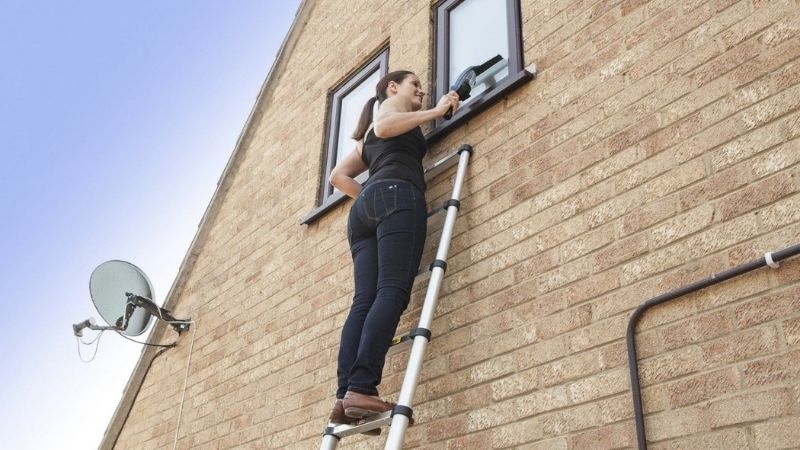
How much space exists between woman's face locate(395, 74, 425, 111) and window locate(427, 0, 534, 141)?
0.47 ft

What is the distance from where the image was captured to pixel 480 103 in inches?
131

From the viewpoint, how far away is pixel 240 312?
4.42 m

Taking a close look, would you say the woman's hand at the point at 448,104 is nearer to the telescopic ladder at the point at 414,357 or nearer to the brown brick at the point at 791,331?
the telescopic ladder at the point at 414,357

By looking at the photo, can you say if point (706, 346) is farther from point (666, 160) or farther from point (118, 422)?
point (118, 422)

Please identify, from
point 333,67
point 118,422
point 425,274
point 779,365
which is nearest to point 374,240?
point 425,274

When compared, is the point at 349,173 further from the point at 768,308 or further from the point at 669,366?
the point at 768,308

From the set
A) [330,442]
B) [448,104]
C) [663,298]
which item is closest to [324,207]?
[448,104]

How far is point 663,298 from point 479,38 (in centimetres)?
218

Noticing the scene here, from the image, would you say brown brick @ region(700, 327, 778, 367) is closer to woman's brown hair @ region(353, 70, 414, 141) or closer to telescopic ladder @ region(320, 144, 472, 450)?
telescopic ladder @ region(320, 144, 472, 450)

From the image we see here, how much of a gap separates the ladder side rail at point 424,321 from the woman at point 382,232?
86 millimetres

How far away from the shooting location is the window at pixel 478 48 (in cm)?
339

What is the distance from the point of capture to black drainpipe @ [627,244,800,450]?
199 cm

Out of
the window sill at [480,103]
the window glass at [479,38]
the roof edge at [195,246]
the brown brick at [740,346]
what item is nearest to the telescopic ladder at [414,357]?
the window sill at [480,103]

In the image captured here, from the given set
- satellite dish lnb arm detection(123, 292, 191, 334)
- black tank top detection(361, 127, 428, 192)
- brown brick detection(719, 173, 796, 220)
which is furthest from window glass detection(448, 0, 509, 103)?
satellite dish lnb arm detection(123, 292, 191, 334)
